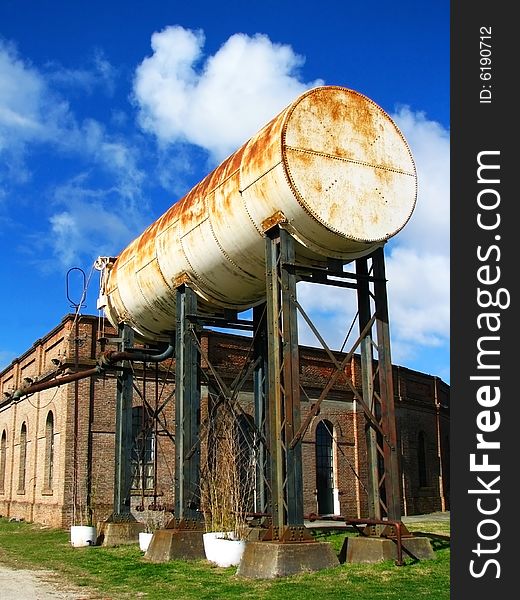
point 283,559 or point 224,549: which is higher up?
point 283,559

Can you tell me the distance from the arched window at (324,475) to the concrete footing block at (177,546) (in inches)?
514

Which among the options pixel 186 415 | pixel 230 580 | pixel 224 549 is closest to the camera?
pixel 230 580

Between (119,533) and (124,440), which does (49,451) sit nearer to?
(124,440)

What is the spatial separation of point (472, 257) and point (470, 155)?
954mm

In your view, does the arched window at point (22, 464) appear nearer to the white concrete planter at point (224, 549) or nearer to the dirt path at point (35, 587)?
the dirt path at point (35, 587)

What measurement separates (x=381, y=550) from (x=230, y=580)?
220 cm

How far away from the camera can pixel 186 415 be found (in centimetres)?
1323

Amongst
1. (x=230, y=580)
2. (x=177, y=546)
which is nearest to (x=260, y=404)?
(x=177, y=546)

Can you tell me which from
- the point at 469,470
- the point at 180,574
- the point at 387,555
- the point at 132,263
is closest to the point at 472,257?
the point at 469,470

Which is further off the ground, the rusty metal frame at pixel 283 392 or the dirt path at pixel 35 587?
the rusty metal frame at pixel 283 392

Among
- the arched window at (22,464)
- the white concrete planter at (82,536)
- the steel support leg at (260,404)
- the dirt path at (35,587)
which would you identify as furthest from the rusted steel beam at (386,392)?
the arched window at (22,464)

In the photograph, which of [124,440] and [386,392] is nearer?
[386,392]

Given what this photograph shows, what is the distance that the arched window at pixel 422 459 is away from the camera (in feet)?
95.1

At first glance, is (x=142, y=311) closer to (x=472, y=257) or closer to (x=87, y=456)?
(x=87, y=456)
